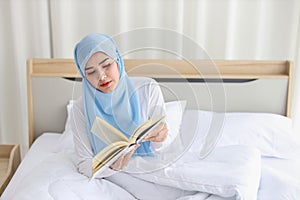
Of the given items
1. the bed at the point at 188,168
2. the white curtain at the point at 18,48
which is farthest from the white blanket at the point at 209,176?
the white curtain at the point at 18,48

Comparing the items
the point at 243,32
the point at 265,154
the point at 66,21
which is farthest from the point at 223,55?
the point at 66,21

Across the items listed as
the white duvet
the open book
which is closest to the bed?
the white duvet

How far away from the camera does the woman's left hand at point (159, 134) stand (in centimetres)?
135

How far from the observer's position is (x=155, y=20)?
2.57 metres

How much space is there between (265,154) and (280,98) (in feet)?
1.60

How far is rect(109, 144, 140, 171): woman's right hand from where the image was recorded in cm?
139

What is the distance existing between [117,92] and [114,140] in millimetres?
156

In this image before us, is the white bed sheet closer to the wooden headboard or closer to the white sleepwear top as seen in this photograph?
the white sleepwear top

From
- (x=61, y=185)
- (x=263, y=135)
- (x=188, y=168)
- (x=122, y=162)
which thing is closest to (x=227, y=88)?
(x=263, y=135)

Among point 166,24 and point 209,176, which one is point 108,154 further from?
point 166,24

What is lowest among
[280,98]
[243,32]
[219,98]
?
[280,98]

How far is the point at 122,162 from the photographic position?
4.79ft

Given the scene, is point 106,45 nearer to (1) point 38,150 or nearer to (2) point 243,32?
(1) point 38,150

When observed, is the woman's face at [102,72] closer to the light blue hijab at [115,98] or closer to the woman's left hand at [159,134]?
the light blue hijab at [115,98]
